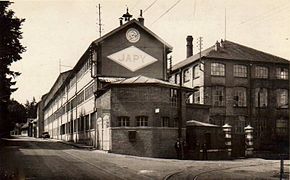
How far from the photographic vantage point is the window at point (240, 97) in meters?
46.4

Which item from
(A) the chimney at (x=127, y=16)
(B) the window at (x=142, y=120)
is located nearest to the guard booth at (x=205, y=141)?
(B) the window at (x=142, y=120)

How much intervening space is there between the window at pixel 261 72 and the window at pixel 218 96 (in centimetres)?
498

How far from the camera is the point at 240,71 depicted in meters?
47.1

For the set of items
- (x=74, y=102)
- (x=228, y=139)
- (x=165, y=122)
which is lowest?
(x=228, y=139)

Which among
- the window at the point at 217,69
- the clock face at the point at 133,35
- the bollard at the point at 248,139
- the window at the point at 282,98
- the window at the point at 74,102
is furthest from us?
the window at the point at 74,102

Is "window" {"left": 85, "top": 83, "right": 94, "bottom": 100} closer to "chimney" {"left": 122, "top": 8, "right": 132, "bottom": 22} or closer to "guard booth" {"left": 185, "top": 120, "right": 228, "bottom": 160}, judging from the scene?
"chimney" {"left": 122, "top": 8, "right": 132, "bottom": 22}

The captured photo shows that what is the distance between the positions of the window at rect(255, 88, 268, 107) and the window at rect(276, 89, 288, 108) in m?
1.56

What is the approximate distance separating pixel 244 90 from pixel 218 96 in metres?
3.43

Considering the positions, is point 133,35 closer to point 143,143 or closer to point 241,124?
point 143,143

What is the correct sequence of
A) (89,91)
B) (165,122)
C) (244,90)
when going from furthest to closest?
(244,90)
(89,91)
(165,122)

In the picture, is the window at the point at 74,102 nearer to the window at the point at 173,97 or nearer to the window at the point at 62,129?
the window at the point at 62,129

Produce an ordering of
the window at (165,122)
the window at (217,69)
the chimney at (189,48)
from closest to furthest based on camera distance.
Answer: the window at (165,122) → the window at (217,69) → the chimney at (189,48)

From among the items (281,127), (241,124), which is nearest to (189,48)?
(241,124)

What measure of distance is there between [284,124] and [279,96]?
331cm
